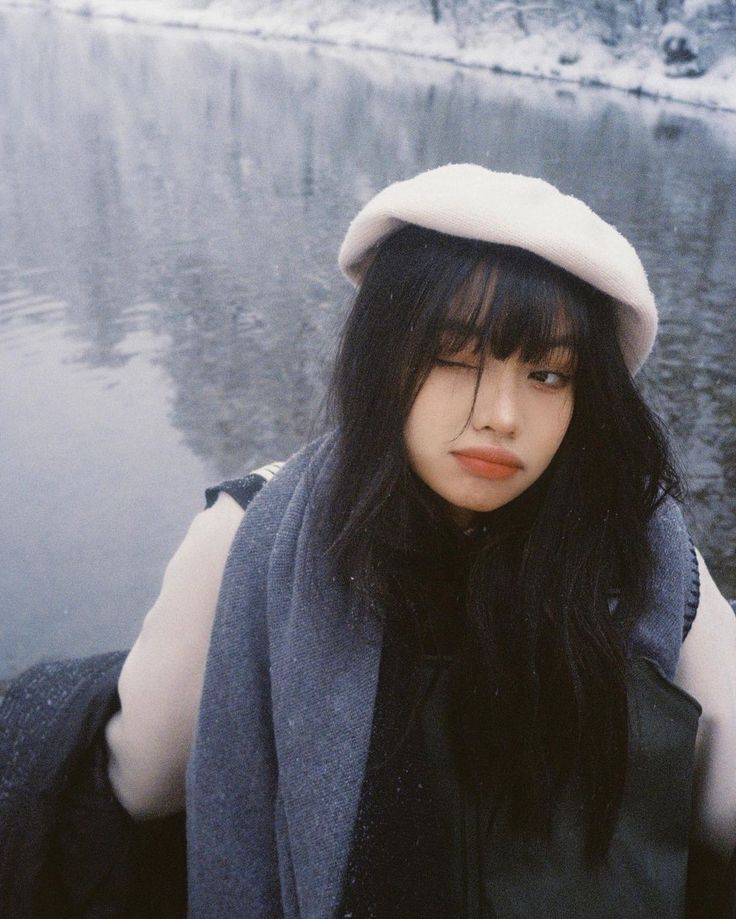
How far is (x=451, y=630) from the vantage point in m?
1.12

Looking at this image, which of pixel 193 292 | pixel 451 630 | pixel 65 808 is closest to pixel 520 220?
pixel 451 630

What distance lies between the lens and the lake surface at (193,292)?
11.3 feet

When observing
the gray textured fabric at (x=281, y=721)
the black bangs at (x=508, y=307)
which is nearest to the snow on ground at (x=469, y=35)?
the black bangs at (x=508, y=307)

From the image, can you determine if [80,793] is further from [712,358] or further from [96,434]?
[712,358]

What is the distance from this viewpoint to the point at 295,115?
16156 millimetres

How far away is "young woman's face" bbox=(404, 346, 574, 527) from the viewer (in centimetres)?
104

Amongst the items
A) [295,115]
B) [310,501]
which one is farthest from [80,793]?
[295,115]

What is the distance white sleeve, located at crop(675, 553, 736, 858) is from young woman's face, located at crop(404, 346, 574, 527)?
37cm

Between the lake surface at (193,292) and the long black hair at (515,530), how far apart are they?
0.36m

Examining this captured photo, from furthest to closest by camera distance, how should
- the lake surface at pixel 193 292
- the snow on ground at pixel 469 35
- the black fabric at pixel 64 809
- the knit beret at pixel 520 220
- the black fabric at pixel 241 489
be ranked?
1. the snow on ground at pixel 469 35
2. the lake surface at pixel 193 292
3. the black fabric at pixel 241 489
4. the black fabric at pixel 64 809
5. the knit beret at pixel 520 220

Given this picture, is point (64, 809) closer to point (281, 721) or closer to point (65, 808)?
point (65, 808)

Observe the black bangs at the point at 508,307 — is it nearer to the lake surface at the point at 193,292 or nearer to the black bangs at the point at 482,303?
the black bangs at the point at 482,303

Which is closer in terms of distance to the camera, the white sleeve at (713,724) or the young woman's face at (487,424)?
the young woman's face at (487,424)

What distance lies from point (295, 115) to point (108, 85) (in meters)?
4.77
